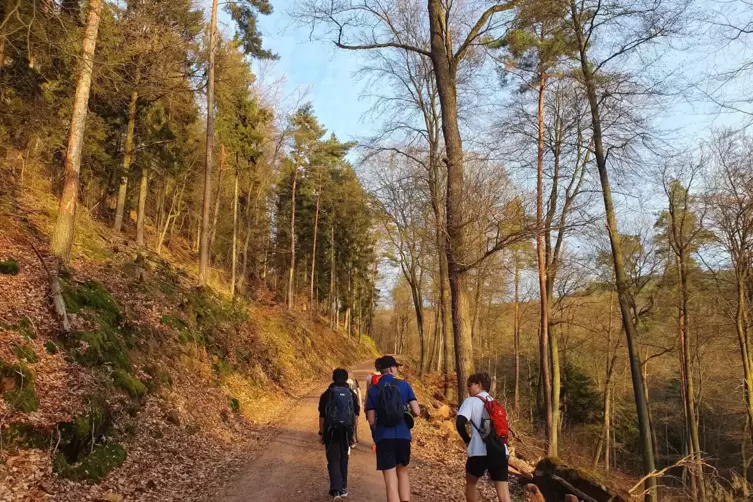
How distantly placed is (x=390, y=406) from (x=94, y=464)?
4.09 metres

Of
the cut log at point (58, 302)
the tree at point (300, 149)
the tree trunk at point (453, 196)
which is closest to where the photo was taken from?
the cut log at point (58, 302)

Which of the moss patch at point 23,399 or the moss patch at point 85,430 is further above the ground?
the moss patch at point 23,399

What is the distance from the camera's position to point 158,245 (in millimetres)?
23484

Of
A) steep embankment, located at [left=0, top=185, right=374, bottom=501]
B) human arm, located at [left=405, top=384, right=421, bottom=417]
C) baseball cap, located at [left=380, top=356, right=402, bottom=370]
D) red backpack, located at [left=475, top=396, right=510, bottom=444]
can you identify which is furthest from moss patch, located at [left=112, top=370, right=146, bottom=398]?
red backpack, located at [left=475, top=396, right=510, bottom=444]

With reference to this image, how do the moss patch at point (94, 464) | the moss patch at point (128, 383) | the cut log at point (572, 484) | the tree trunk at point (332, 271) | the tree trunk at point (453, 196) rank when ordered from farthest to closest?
the tree trunk at point (332, 271) < the tree trunk at point (453, 196) < the moss patch at point (128, 383) < the cut log at point (572, 484) < the moss patch at point (94, 464)

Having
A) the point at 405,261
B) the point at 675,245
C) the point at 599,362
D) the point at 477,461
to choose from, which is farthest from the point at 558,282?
the point at 477,461

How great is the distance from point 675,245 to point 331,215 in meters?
24.3

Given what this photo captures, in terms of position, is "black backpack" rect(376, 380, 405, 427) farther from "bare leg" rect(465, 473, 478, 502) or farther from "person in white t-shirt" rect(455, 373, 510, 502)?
"bare leg" rect(465, 473, 478, 502)

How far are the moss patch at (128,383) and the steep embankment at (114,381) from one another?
25 mm

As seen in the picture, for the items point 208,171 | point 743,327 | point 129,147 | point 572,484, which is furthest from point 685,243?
point 129,147

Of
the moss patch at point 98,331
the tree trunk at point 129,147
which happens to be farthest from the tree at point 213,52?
the moss patch at point 98,331

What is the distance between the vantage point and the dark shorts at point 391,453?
520 cm

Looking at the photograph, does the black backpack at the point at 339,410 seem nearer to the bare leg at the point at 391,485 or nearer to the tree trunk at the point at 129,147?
the bare leg at the point at 391,485

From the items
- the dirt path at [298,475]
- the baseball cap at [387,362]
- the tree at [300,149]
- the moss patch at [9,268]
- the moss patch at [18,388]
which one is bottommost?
the dirt path at [298,475]
